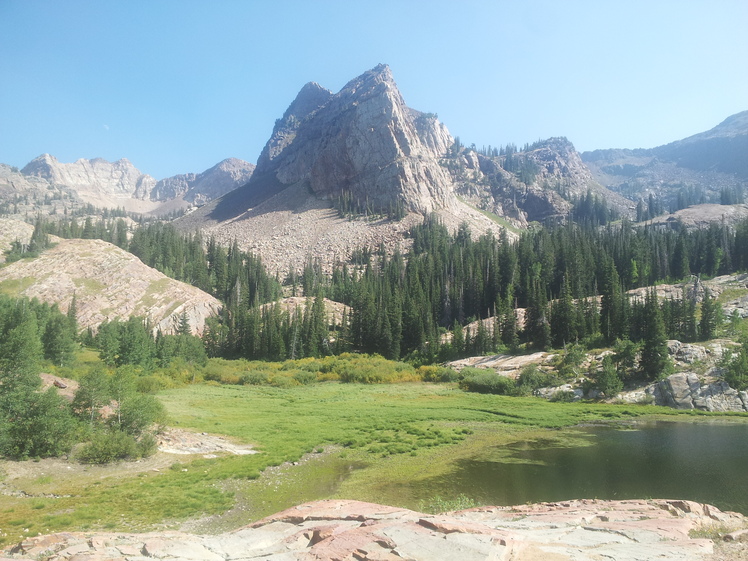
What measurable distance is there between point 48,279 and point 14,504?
113653mm

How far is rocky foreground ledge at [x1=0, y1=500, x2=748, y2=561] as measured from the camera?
9820mm

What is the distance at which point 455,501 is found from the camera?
19656 millimetres

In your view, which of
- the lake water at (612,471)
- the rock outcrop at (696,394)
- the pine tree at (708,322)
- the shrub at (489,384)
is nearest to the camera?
the lake water at (612,471)

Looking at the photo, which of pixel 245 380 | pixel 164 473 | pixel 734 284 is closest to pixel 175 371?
pixel 245 380

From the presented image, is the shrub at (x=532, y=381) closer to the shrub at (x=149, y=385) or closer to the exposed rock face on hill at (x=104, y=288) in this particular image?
the shrub at (x=149, y=385)

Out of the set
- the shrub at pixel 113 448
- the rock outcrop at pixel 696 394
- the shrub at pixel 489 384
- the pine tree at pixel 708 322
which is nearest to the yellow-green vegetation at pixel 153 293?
the shrub at pixel 489 384

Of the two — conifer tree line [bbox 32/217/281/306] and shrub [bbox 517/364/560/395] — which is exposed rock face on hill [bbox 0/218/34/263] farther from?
shrub [bbox 517/364/560/395]

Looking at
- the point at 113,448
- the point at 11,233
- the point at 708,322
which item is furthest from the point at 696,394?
the point at 11,233

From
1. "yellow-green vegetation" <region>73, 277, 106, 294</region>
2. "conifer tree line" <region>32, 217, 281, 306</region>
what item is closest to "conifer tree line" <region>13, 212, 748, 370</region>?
"conifer tree line" <region>32, 217, 281, 306</region>

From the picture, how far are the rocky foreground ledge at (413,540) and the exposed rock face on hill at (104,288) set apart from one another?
327ft

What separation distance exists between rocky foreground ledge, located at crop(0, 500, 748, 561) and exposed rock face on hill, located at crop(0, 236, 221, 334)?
99621 millimetres

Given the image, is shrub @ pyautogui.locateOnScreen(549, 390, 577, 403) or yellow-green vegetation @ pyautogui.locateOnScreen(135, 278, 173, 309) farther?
yellow-green vegetation @ pyautogui.locateOnScreen(135, 278, 173, 309)

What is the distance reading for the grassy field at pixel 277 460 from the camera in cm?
1847

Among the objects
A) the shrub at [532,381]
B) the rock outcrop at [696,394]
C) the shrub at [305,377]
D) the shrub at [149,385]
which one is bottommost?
the rock outcrop at [696,394]
